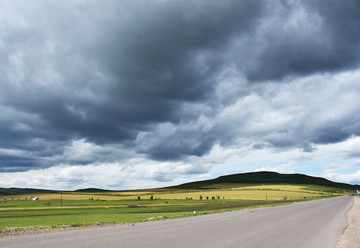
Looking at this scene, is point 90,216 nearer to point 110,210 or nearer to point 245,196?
point 110,210

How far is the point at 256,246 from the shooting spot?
509 inches

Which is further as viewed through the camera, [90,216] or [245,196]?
[245,196]

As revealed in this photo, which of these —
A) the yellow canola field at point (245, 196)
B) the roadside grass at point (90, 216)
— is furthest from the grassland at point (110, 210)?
the yellow canola field at point (245, 196)

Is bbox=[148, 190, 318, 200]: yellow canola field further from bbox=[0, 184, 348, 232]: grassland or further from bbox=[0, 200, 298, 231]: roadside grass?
bbox=[0, 200, 298, 231]: roadside grass

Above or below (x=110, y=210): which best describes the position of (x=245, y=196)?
below

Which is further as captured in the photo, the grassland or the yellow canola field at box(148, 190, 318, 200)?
the yellow canola field at box(148, 190, 318, 200)

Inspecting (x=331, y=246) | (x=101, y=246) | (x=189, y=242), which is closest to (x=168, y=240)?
(x=189, y=242)

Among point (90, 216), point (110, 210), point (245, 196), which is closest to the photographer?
point (90, 216)

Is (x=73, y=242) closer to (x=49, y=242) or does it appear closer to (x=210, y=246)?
(x=49, y=242)

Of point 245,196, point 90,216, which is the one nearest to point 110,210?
point 90,216

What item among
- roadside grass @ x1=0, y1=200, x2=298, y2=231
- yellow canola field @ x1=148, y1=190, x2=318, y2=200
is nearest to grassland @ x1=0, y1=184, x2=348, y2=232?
roadside grass @ x1=0, y1=200, x2=298, y2=231

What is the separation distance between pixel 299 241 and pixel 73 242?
11290 millimetres

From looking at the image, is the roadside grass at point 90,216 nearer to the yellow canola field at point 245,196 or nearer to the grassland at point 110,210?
the grassland at point 110,210

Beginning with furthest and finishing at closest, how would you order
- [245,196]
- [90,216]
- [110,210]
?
[245,196] → [110,210] → [90,216]
